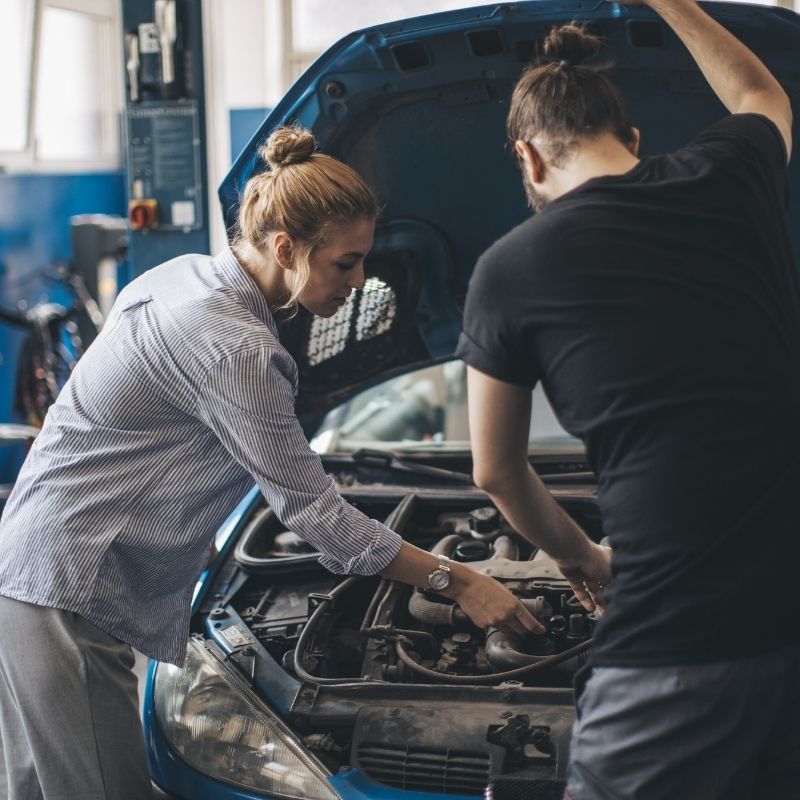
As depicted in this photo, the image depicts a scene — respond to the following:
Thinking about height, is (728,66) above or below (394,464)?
above

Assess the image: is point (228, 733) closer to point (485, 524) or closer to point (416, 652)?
point (416, 652)

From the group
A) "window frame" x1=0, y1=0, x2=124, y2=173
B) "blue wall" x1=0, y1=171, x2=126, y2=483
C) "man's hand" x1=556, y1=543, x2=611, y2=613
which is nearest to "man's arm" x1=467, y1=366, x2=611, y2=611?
"man's hand" x1=556, y1=543, x2=611, y2=613

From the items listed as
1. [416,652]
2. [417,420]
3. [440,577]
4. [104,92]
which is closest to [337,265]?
[440,577]

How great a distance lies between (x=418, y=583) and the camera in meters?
1.87

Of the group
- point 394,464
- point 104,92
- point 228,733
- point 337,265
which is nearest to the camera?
point 337,265

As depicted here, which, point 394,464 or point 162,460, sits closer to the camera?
point 162,460

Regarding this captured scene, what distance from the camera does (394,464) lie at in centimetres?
292

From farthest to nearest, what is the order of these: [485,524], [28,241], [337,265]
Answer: [28,241] < [485,524] < [337,265]

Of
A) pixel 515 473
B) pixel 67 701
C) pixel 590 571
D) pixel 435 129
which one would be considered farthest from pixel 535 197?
pixel 67 701

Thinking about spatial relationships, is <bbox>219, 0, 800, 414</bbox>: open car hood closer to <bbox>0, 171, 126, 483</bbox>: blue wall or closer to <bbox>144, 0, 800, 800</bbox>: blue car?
<bbox>144, 0, 800, 800</bbox>: blue car

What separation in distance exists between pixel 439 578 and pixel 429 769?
35 cm

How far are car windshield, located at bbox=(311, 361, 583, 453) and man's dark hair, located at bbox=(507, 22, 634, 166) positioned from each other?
1505 millimetres

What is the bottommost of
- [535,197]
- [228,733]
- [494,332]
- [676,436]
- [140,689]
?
[140,689]

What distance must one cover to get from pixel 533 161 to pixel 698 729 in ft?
2.60
